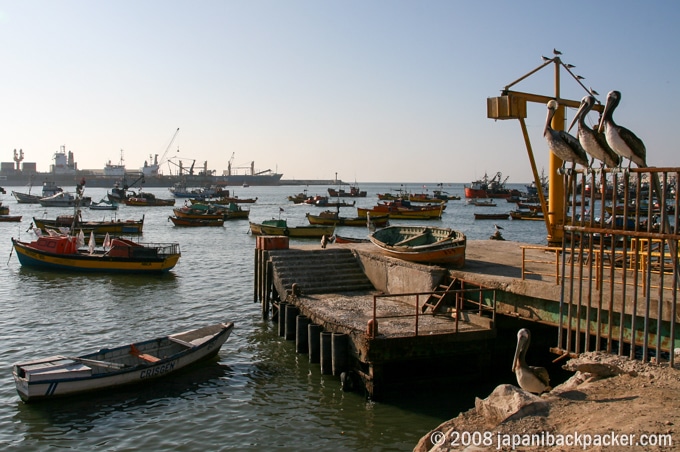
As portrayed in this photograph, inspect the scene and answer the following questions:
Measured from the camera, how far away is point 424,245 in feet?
62.3

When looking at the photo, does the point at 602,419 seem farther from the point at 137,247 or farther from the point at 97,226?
the point at 97,226

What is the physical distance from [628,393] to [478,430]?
2.22 m

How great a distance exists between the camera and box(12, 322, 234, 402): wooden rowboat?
1375cm

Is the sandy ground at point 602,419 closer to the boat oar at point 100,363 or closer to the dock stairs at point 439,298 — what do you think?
the dock stairs at point 439,298

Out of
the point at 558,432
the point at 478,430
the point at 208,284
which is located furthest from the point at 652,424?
the point at 208,284

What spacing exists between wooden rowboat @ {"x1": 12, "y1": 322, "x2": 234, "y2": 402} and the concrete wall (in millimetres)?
5097

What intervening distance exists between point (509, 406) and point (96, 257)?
28328mm

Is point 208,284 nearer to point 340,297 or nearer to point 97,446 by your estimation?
point 340,297

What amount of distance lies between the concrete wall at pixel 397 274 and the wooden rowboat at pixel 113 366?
510 centimetres

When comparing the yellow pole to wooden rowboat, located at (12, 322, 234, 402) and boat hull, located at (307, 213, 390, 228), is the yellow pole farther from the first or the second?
boat hull, located at (307, 213, 390, 228)

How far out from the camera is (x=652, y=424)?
715 centimetres

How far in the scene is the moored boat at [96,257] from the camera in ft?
105

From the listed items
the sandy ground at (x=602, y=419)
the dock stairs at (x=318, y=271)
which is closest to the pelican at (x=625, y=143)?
the sandy ground at (x=602, y=419)

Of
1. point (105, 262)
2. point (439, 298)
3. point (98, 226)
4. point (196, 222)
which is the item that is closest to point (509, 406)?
point (439, 298)
